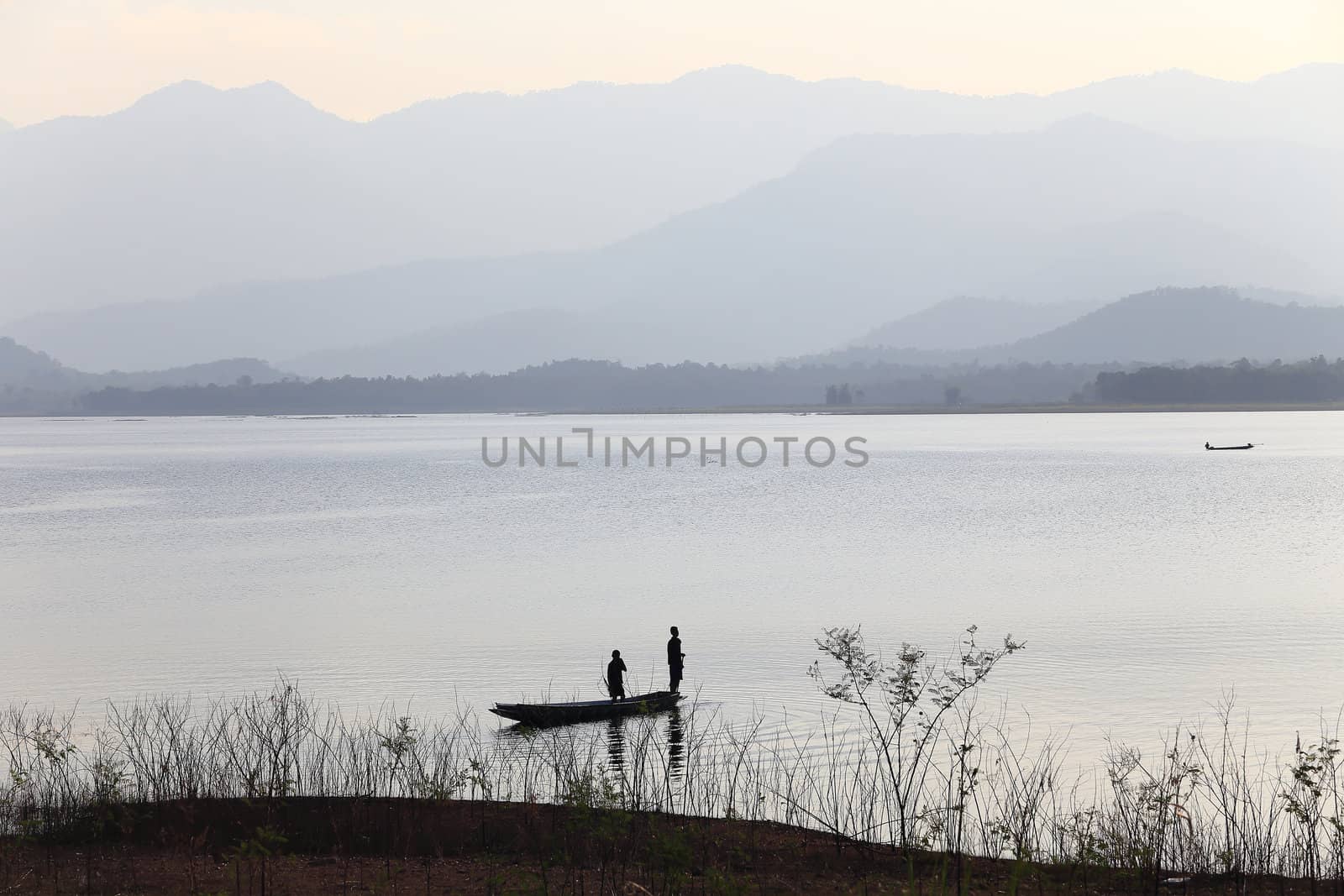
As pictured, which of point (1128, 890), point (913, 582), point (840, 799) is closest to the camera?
point (1128, 890)

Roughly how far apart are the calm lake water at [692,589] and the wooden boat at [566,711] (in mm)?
2136

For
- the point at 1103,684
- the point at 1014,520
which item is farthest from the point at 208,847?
the point at 1014,520

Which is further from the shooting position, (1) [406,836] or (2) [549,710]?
(2) [549,710]

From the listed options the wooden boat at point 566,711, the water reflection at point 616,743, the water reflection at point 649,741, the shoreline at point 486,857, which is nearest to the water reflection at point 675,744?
the water reflection at point 649,741

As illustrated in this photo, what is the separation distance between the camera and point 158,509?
8719 centimetres

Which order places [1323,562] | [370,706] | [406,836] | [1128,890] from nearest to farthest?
[1128,890] < [406,836] < [370,706] < [1323,562]

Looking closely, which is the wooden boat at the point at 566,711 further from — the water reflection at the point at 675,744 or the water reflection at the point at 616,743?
the water reflection at the point at 675,744

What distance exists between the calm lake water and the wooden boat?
7.01 feet

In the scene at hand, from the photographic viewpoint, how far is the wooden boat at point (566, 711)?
25.1 meters

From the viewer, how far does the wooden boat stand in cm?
2514

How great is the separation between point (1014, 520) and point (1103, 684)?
44.2 meters

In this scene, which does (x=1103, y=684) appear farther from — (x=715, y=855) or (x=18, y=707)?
(x=18, y=707)

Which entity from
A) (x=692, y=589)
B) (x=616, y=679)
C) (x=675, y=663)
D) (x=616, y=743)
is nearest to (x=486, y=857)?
(x=616, y=743)

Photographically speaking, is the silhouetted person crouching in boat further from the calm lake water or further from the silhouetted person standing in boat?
the calm lake water
